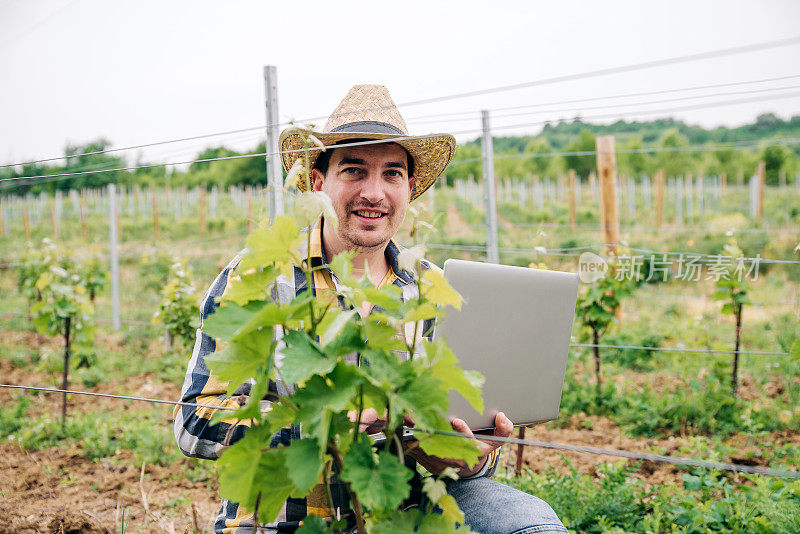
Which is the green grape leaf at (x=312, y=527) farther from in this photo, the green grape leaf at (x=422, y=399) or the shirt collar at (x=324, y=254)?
the shirt collar at (x=324, y=254)

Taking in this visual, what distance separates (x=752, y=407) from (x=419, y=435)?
3.83m

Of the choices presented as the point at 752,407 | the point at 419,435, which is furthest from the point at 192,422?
the point at 752,407

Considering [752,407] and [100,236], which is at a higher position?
[100,236]

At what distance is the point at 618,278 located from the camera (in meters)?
4.57

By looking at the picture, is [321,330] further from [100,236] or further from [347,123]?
[100,236]

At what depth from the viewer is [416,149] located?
6.68 feet

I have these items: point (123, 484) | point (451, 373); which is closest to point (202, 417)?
point (451, 373)

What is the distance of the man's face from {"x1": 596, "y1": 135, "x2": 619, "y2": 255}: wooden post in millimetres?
4109

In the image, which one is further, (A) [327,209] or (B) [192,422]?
(B) [192,422]

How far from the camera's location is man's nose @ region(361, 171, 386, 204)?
1823 millimetres

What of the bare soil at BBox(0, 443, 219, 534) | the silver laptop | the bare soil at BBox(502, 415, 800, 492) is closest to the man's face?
the silver laptop

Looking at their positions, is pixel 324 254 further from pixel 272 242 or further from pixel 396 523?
pixel 396 523

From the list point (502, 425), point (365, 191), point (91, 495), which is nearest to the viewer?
point (502, 425)

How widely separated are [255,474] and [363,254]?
1155 millimetres
